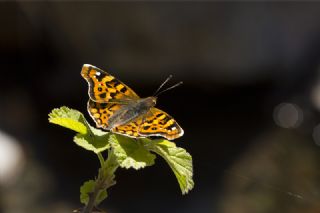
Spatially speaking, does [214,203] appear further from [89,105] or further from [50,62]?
[89,105]

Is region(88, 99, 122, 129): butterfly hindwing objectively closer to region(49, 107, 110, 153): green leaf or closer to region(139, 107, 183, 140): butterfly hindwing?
region(139, 107, 183, 140): butterfly hindwing

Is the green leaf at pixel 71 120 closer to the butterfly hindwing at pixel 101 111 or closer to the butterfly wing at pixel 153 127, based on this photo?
the butterfly wing at pixel 153 127

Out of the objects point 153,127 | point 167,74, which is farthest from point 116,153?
point 167,74

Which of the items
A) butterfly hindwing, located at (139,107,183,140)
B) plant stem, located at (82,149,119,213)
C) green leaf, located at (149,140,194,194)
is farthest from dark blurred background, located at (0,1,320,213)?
plant stem, located at (82,149,119,213)

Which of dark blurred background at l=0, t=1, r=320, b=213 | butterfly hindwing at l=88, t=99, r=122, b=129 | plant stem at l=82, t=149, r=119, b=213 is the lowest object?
dark blurred background at l=0, t=1, r=320, b=213

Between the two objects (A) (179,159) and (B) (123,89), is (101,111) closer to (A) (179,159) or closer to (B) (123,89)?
(B) (123,89)

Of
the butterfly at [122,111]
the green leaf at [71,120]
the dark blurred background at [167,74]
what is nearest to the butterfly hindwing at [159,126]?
the butterfly at [122,111]
